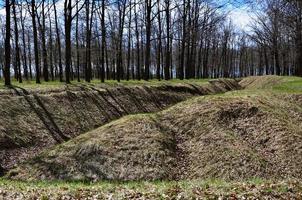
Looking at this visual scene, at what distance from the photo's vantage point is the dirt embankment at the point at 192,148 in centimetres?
1536

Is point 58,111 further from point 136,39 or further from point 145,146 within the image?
point 136,39

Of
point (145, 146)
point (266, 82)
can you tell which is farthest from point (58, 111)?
point (266, 82)

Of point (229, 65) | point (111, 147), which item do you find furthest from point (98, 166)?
point (229, 65)

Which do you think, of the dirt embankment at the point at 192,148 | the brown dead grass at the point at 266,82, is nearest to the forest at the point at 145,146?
the dirt embankment at the point at 192,148

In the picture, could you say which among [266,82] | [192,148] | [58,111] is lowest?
[192,148]

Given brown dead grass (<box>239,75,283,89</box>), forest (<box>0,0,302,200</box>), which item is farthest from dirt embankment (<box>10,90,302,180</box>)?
brown dead grass (<box>239,75,283,89</box>)

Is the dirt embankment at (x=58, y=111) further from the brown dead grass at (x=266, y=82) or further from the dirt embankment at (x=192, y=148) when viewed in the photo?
the brown dead grass at (x=266, y=82)

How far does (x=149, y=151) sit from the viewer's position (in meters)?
17.1

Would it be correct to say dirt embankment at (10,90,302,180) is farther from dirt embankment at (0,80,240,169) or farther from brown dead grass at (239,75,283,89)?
brown dead grass at (239,75,283,89)

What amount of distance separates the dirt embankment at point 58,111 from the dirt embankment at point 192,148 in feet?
5.23

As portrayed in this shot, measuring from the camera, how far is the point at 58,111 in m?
22.6

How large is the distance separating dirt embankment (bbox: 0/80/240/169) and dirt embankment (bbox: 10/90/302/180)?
159cm

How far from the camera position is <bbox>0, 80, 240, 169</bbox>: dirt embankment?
60.8 ft

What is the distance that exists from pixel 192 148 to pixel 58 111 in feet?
27.4
